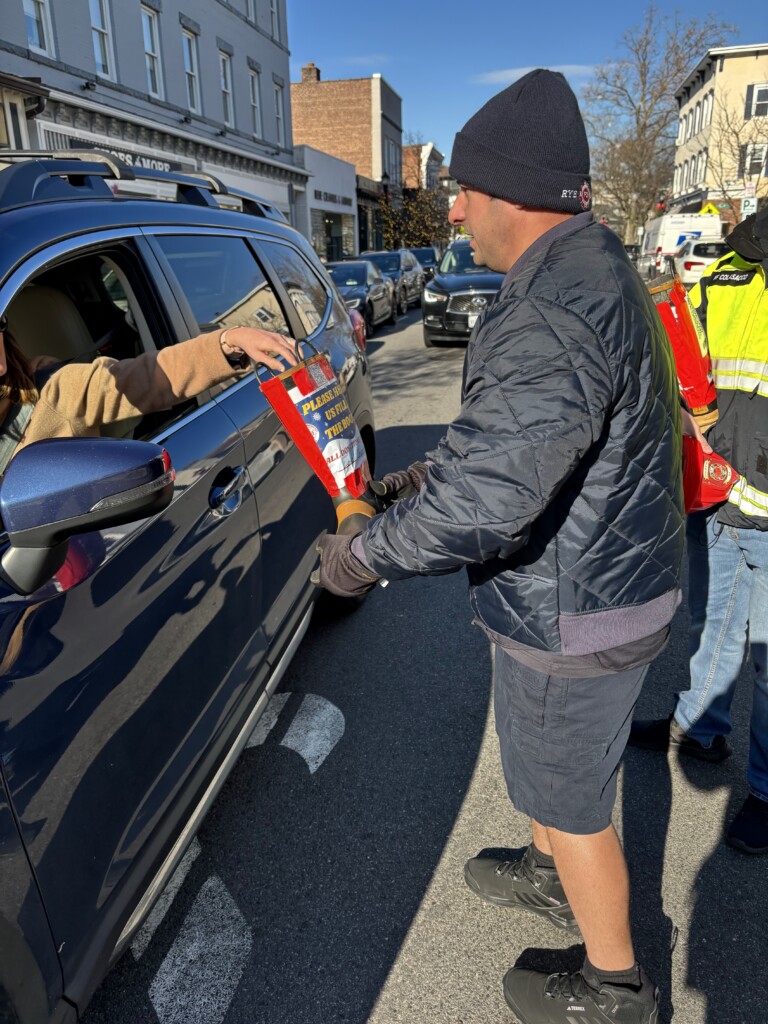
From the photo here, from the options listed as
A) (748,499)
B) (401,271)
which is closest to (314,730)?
(748,499)

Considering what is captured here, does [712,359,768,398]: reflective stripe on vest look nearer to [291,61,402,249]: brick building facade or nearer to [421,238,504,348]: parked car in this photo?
[421,238,504,348]: parked car

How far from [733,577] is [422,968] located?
1.59 metres

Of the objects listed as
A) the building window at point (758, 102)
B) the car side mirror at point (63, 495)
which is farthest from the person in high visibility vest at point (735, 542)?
the building window at point (758, 102)

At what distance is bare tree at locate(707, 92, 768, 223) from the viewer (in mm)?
30922

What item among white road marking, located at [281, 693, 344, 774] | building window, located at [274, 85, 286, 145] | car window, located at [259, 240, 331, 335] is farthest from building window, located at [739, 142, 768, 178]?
white road marking, located at [281, 693, 344, 774]

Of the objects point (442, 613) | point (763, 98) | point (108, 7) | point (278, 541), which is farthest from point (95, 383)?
point (763, 98)

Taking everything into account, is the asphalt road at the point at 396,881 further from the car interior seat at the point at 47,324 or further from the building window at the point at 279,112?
the building window at the point at 279,112

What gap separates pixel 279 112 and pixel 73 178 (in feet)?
94.7

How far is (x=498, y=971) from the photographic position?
2045 mm

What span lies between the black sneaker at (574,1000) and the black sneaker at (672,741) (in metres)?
1.13

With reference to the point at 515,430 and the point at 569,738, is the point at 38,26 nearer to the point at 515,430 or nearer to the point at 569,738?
the point at 515,430

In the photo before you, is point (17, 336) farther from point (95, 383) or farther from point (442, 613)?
point (442, 613)

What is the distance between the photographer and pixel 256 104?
2545cm

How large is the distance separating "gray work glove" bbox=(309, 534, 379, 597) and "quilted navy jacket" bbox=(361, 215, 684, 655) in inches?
2.0
